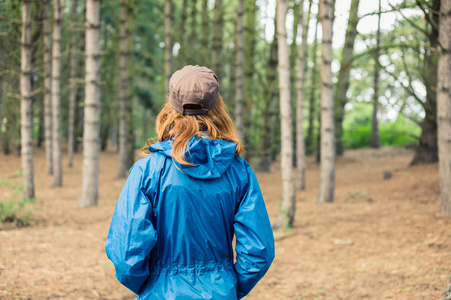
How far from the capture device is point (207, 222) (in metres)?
2.04

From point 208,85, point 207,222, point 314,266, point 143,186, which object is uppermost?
point 208,85

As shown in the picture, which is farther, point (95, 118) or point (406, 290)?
point (95, 118)

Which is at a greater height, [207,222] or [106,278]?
[207,222]

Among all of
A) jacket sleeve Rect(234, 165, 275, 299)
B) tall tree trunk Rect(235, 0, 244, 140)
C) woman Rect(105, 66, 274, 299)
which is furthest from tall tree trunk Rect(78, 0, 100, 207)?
jacket sleeve Rect(234, 165, 275, 299)

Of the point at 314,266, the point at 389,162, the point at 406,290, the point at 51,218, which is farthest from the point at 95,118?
the point at 389,162

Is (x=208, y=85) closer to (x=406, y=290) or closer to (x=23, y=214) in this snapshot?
(x=406, y=290)

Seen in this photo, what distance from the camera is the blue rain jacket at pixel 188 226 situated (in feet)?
6.36

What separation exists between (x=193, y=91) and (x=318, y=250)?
4.74m

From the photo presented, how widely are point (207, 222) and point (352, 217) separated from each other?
6.52 metres

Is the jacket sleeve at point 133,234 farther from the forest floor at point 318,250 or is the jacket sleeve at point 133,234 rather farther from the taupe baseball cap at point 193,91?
the forest floor at point 318,250

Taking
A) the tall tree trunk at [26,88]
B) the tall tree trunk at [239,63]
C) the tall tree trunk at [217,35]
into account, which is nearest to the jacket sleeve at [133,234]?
the tall tree trunk at [26,88]

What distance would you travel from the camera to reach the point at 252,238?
79.7 inches

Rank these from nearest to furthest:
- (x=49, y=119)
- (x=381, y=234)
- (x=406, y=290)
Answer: (x=406, y=290) < (x=381, y=234) < (x=49, y=119)

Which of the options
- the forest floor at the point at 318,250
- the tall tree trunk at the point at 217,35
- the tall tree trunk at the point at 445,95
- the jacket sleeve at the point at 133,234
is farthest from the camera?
the tall tree trunk at the point at 217,35
